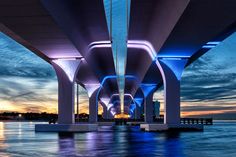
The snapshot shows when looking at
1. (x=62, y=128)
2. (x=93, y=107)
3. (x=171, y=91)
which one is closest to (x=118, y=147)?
(x=62, y=128)

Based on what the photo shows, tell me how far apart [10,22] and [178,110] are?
789 inches

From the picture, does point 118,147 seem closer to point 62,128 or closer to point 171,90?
point 62,128

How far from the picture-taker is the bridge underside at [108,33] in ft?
66.2

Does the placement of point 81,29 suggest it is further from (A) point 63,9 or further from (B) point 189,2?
(B) point 189,2

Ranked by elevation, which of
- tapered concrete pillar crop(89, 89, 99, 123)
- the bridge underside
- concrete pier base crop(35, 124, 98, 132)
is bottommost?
concrete pier base crop(35, 124, 98, 132)

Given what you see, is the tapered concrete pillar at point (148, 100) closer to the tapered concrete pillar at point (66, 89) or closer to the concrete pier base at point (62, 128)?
the concrete pier base at point (62, 128)

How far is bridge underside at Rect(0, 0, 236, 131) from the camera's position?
2017cm

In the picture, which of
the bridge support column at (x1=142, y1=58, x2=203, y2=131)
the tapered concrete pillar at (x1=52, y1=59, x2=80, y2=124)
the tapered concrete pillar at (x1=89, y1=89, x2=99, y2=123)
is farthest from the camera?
the tapered concrete pillar at (x1=89, y1=89, x2=99, y2=123)

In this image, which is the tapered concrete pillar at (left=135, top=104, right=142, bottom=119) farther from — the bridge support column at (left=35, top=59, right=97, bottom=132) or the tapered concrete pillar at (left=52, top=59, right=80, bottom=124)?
the tapered concrete pillar at (left=52, top=59, right=80, bottom=124)

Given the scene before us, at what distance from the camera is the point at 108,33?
3394 cm

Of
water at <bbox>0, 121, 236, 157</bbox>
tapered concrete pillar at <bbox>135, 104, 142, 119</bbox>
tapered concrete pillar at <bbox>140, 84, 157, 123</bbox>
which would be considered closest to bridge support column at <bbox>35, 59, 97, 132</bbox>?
water at <bbox>0, 121, 236, 157</bbox>

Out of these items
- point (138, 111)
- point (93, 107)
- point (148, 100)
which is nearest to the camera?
point (93, 107)

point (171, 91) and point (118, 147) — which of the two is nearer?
point (118, 147)

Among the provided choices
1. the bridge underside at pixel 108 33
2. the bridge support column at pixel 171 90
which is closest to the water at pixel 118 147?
the bridge underside at pixel 108 33
